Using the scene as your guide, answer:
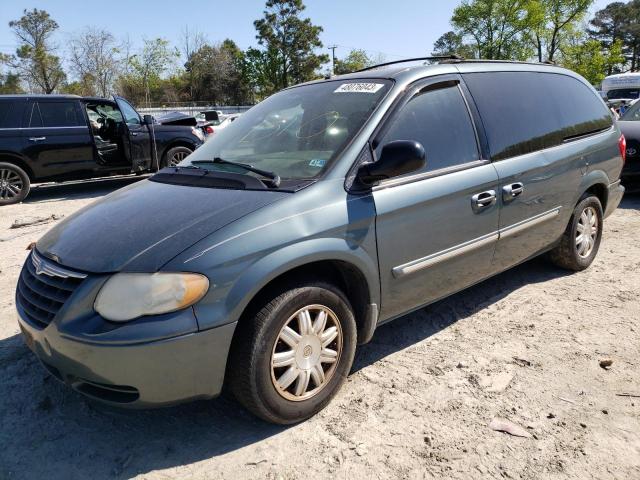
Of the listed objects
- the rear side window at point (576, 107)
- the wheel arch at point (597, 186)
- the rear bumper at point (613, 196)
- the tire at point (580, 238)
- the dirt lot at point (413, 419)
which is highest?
the rear side window at point (576, 107)

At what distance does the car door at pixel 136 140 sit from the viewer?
9.60 m

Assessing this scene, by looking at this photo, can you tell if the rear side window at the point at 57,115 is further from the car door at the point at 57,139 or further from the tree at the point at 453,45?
the tree at the point at 453,45

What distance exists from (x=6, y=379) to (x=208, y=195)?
167cm

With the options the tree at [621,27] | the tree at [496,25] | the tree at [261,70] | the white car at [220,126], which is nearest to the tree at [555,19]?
the tree at [496,25]

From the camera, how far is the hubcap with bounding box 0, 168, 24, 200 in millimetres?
8688

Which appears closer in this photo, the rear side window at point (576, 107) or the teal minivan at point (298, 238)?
the teal minivan at point (298, 238)

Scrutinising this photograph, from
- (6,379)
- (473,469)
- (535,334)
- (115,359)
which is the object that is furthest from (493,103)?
(6,379)

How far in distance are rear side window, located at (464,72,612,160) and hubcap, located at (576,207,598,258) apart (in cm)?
71

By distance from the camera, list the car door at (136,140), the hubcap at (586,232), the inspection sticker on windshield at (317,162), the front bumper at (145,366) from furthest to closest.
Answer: the car door at (136,140), the hubcap at (586,232), the inspection sticker on windshield at (317,162), the front bumper at (145,366)

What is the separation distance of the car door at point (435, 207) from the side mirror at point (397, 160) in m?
0.16

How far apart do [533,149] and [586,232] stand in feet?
4.15

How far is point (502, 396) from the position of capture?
8.88 ft

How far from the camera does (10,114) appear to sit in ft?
28.7

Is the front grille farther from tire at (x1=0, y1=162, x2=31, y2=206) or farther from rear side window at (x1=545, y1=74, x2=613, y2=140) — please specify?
tire at (x1=0, y1=162, x2=31, y2=206)
